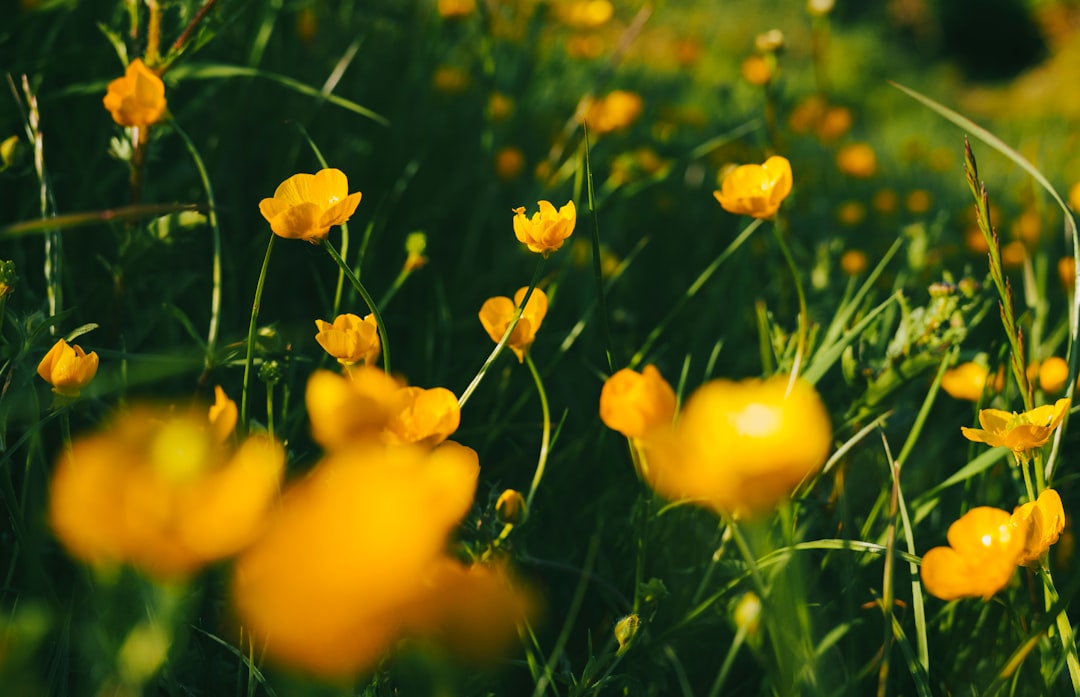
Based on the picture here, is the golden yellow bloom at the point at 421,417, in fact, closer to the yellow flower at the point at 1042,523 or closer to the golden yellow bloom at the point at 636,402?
the golden yellow bloom at the point at 636,402

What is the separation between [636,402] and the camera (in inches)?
19.6

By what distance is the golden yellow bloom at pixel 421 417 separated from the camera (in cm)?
50

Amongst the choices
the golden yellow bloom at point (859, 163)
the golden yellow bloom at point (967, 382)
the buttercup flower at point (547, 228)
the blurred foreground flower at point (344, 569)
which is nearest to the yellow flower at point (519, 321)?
the buttercup flower at point (547, 228)

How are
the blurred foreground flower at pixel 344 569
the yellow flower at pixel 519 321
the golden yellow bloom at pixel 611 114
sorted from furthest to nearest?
the golden yellow bloom at pixel 611 114, the yellow flower at pixel 519 321, the blurred foreground flower at pixel 344 569

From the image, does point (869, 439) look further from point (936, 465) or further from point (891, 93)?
point (891, 93)

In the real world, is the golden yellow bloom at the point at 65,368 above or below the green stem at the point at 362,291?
below

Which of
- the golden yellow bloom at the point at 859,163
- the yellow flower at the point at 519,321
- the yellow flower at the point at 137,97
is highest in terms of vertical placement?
the yellow flower at the point at 137,97

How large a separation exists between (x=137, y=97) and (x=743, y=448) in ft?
2.02

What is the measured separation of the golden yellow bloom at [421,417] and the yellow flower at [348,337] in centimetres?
8

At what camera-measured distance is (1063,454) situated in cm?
108

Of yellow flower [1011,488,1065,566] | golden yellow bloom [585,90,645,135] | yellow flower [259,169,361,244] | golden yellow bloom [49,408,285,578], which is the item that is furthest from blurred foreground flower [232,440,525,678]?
golden yellow bloom [585,90,645,135]

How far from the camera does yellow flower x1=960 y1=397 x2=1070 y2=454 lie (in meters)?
0.58

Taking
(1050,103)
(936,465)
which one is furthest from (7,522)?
(1050,103)

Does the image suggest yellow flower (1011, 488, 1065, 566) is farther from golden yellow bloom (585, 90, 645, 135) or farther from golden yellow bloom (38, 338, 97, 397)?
golden yellow bloom (585, 90, 645, 135)
